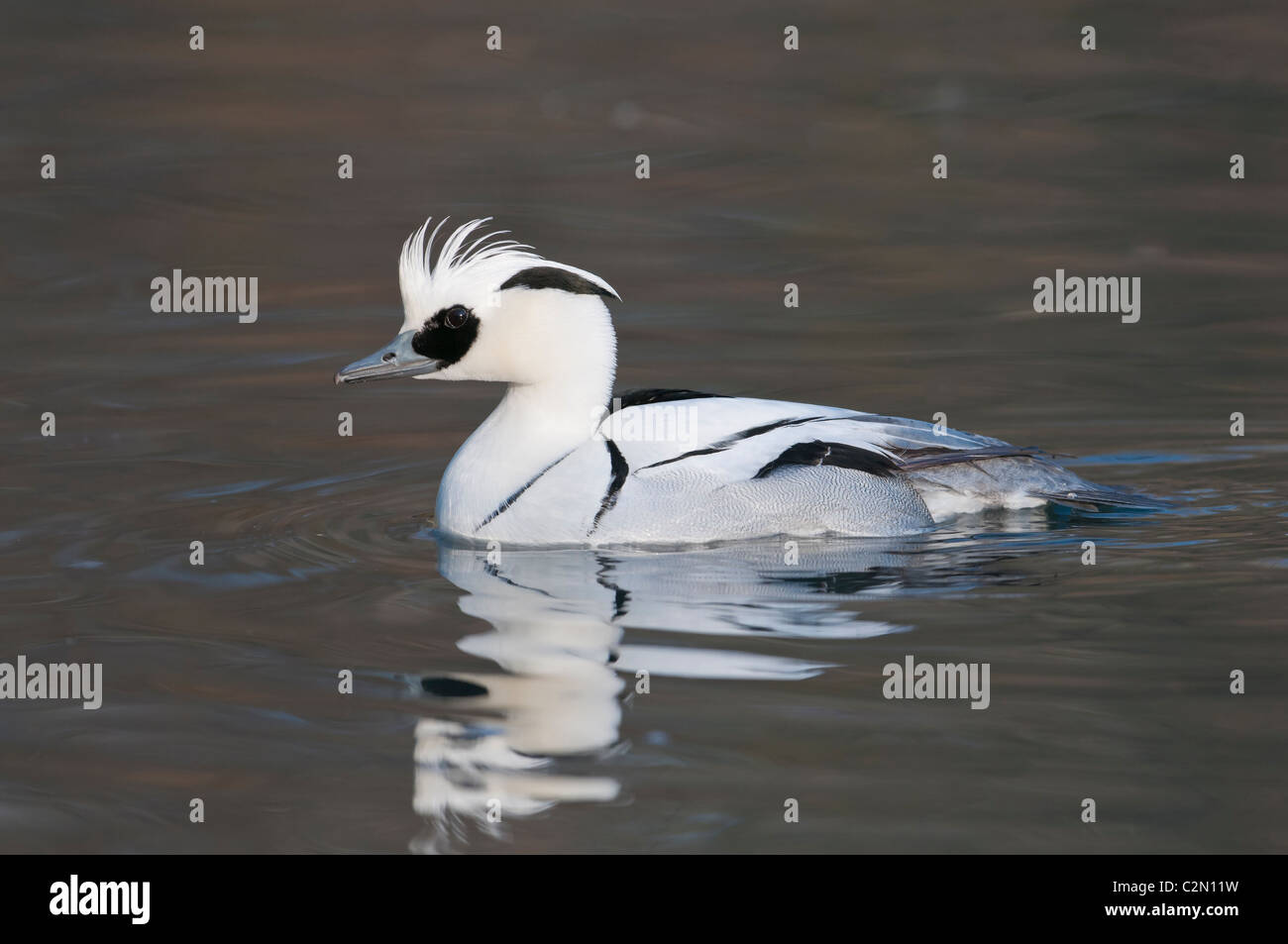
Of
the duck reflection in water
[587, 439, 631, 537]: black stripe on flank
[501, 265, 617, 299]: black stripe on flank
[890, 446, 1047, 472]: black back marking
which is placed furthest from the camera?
[890, 446, 1047, 472]: black back marking

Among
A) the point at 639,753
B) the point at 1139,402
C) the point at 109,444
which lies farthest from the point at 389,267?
the point at 639,753

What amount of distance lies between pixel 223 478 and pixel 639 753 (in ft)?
15.8

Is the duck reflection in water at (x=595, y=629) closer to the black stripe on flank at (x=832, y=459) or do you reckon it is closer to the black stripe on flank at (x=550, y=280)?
the black stripe on flank at (x=832, y=459)

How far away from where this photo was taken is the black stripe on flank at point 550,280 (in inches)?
339

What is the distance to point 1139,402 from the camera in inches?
454

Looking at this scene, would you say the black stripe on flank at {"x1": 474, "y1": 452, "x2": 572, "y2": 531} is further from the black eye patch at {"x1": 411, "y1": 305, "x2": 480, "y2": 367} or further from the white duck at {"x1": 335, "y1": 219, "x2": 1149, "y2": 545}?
the black eye patch at {"x1": 411, "y1": 305, "x2": 480, "y2": 367}

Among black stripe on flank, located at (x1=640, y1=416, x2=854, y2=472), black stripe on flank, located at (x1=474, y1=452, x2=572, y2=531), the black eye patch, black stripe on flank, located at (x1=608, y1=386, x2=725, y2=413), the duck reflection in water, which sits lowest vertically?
the duck reflection in water

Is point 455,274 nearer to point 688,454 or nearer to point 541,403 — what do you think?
point 541,403

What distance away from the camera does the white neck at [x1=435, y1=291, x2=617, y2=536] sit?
8695 mm

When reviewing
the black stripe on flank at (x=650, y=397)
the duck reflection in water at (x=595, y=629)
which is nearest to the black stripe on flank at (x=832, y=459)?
the duck reflection in water at (x=595, y=629)

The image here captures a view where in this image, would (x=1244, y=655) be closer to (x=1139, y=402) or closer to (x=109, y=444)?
(x=1139, y=402)

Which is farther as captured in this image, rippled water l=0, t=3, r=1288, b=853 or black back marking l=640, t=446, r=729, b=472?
black back marking l=640, t=446, r=729, b=472

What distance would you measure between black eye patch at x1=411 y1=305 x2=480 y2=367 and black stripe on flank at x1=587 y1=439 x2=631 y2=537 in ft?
2.93

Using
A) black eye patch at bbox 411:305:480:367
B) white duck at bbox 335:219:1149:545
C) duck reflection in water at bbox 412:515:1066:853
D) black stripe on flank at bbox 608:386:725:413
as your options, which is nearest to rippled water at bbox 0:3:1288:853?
duck reflection in water at bbox 412:515:1066:853
